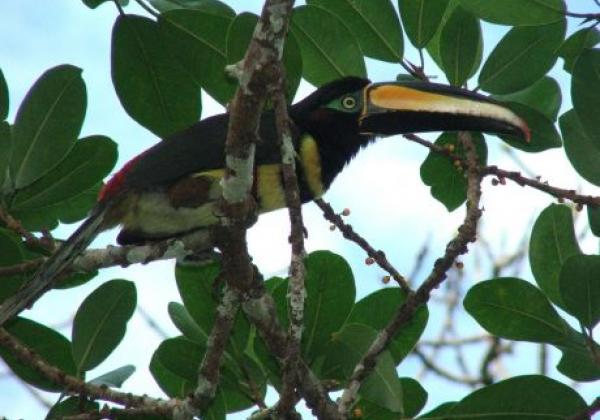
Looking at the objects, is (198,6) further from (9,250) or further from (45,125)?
(9,250)

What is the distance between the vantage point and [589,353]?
347 centimetres

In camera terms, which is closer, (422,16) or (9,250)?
(9,250)

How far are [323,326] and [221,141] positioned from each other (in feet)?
2.73

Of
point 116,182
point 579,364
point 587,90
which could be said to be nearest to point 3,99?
point 116,182

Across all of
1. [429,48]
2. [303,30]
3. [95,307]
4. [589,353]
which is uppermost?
[429,48]

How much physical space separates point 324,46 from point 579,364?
1.51 m

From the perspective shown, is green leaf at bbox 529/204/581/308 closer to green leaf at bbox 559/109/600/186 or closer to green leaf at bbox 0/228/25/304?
green leaf at bbox 559/109/600/186

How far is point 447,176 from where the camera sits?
13.9ft

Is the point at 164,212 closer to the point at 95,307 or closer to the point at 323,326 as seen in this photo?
the point at 95,307

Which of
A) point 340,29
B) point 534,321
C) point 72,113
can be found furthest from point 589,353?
point 72,113

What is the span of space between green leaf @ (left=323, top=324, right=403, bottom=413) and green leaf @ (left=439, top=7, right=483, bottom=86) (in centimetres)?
118

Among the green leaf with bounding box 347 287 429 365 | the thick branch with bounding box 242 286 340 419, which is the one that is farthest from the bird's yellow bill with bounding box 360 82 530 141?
the thick branch with bounding box 242 286 340 419

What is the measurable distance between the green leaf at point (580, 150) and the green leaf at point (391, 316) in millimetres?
743

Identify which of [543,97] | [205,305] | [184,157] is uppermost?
[543,97]
